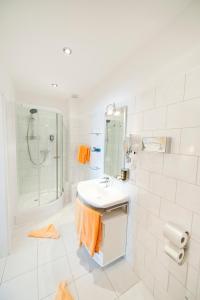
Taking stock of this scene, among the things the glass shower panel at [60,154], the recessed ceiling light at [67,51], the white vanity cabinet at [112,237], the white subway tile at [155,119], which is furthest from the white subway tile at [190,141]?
the glass shower panel at [60,154]

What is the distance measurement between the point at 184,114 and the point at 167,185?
553 mm

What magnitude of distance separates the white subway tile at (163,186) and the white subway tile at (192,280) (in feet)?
1.53

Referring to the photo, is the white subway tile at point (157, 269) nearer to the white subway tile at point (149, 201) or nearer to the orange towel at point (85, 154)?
the white subway tile at point (149, 201)

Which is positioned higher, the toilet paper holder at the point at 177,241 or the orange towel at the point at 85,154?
the orange towel at the point at 85,154

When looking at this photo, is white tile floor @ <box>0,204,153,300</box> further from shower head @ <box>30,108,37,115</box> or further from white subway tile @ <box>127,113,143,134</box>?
shower head @ <box>30,108,37,115</box>

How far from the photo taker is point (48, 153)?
9.79 ft

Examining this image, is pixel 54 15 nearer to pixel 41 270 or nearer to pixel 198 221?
pixel 198 221

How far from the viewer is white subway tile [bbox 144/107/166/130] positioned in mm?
1105

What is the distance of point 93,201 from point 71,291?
2.73 ft

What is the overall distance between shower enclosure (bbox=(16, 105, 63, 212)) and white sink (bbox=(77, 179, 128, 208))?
4.21 ft

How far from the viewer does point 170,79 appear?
1.03 metres

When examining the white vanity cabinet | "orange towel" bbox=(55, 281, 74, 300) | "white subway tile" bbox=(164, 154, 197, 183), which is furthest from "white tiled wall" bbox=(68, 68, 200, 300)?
"orange towel" bbox=(55, 281, 74, 300)

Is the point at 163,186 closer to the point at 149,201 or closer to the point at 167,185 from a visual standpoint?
the point at 167,185

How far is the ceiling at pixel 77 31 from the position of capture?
3.00 feet
